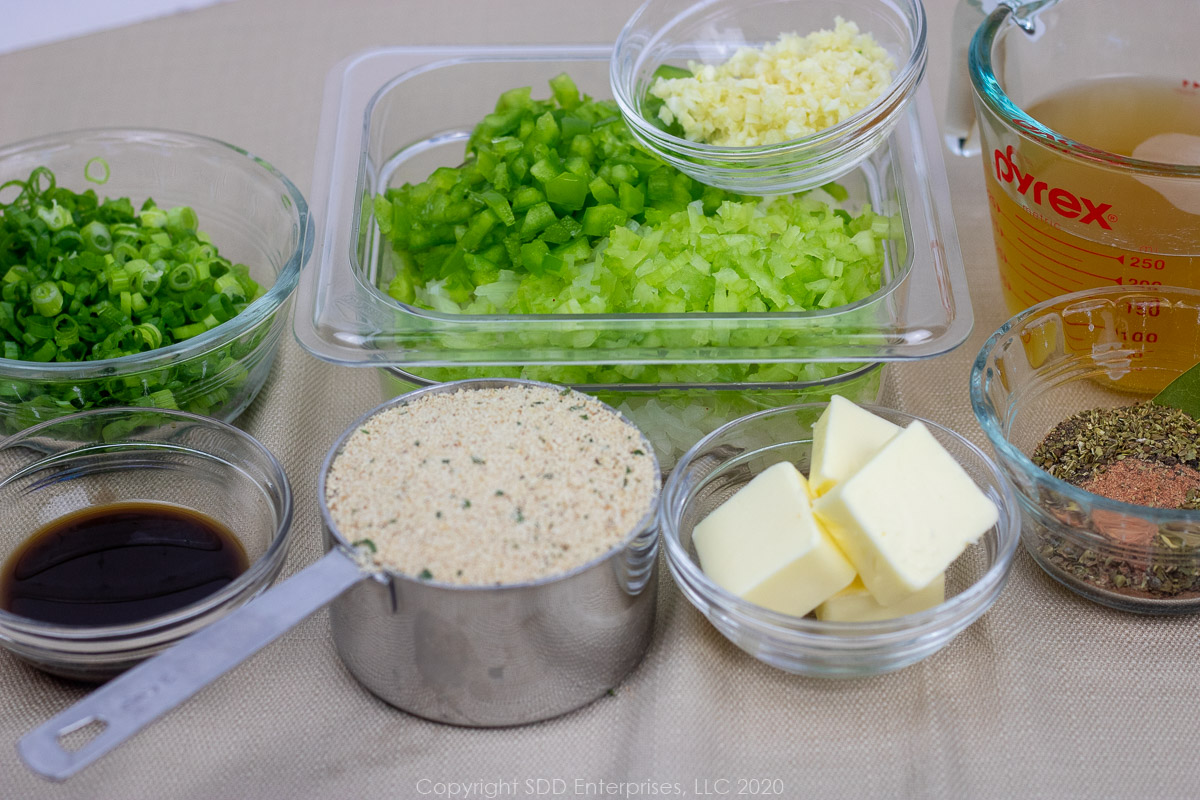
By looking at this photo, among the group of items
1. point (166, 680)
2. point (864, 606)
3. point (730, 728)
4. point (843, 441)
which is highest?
point (166, 680)

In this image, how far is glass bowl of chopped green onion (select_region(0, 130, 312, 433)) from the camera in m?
1.43

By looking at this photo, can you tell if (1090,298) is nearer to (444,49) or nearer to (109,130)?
(444,49)

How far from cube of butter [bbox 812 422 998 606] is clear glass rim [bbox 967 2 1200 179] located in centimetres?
43

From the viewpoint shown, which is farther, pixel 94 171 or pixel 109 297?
pixel 94 171

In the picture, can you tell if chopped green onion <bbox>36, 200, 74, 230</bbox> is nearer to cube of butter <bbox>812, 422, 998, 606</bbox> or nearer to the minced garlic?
the minced garlic

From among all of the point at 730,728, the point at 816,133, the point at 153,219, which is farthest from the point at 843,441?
the point at 153,219

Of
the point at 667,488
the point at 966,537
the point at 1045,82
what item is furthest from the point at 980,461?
the point at 1045,82

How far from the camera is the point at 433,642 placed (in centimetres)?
111

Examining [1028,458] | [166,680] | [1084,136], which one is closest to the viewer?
[166,680]

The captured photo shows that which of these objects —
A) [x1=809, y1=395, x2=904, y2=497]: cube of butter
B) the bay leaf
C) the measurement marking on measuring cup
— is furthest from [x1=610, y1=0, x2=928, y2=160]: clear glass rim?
the bay leaf

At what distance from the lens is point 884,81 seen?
1519mm

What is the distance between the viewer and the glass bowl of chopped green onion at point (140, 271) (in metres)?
1.43

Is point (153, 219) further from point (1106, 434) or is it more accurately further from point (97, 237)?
point (1106, 434)

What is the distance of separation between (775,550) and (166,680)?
1.89ft
